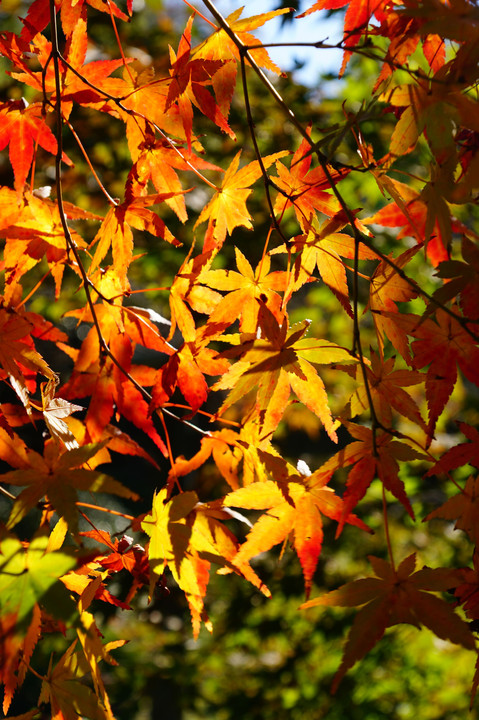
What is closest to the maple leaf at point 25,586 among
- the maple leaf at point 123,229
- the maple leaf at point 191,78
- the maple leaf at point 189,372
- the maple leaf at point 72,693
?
the maple leaf at point 72,693

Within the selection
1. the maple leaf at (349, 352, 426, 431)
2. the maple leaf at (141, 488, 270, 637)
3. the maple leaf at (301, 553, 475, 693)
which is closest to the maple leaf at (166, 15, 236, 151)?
the maple leaf at (349, 352, 426, 431)

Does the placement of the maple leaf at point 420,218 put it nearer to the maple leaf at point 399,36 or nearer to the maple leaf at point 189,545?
the maple leaf at point 399,36

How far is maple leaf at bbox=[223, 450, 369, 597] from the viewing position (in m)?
0.69

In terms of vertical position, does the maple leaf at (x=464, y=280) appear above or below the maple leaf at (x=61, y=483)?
above

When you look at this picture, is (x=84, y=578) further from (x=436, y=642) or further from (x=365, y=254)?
(x=436, y=642)

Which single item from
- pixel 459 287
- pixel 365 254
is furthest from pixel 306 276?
pixel 459 287

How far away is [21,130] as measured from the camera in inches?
34.6

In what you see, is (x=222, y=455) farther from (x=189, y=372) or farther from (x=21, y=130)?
(x=21, y=130)

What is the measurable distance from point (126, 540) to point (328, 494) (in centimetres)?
29

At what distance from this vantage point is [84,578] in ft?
2.61

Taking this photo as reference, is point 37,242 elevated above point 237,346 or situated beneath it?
elevated above

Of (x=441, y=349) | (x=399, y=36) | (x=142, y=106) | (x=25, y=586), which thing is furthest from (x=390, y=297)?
(x=25, y=586)

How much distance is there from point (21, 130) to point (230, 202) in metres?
0.31

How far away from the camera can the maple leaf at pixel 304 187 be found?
2.67 ft
